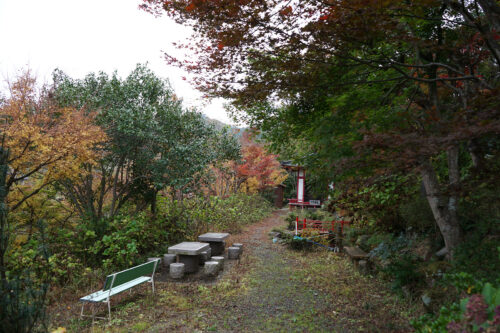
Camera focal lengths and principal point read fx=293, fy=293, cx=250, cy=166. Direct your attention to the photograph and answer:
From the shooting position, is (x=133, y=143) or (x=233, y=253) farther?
(x=233, y=253)

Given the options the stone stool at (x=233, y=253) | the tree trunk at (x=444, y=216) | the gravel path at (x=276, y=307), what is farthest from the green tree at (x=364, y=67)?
the stone stool at (x=233, y=253)

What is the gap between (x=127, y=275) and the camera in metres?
4.98

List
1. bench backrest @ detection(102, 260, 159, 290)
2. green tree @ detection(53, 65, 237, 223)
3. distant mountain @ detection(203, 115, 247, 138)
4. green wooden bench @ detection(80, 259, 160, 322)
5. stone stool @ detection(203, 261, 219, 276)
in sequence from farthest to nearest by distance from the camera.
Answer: distant mountain @ detection(203, 115, 247, 138) < green tree @ detection(53, 65, 237, 223) < stone stool @ detection(203, 261, 219, 276) < bench backrest @ detection(102, 260, 159, 290) < green wooden bench @ detection(80, 259, 160, 322)

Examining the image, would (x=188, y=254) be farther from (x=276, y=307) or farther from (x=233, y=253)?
(x=276, y=307)

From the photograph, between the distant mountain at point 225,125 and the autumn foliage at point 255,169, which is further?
the autumn foliage at point 255,169

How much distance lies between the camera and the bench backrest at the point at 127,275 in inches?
182

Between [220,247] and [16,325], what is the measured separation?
618 cm

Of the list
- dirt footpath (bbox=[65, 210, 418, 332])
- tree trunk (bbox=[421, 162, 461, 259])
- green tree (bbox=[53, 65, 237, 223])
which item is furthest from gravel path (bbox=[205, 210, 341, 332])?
green tree (bbox=[53, 65, 237, 223])

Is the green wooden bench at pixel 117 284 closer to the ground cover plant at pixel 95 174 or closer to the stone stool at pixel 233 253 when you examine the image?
the ground cover plant at pixel 95 174

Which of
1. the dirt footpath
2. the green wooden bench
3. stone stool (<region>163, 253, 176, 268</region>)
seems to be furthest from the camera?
stone stool (<region>163, 253, 176, 268</region>)

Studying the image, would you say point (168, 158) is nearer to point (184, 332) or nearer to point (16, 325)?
point (184, 332)

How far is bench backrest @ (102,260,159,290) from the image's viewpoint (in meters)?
4.63

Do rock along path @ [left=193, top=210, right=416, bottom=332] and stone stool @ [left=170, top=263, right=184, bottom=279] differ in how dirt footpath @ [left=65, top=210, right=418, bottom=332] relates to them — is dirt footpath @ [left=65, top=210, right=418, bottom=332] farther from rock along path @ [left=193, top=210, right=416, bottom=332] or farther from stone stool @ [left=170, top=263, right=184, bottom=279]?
stone stool @ [left=170, top=263, right=184, bottom=279]

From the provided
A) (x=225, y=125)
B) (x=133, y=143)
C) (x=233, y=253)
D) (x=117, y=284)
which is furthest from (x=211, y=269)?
(x=225, y=125)
